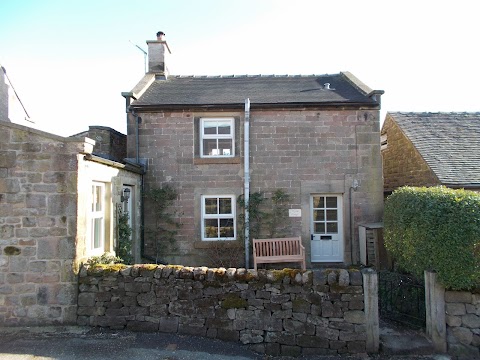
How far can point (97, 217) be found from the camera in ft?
23.2

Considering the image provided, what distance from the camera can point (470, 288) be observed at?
5.38 m

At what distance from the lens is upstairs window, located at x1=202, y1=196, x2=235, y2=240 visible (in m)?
10.2

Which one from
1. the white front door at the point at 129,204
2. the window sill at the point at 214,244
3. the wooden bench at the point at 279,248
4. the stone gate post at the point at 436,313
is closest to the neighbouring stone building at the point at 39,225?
the white front door at the point at 129,204

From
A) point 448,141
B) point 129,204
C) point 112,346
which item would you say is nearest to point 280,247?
point 129,204

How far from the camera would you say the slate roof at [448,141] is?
34.2 ft

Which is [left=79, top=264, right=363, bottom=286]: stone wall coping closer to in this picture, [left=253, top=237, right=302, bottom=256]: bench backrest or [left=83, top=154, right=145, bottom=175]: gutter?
[left=83, top=154, right=145, bottom=175]: gutter

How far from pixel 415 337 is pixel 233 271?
3.41 m

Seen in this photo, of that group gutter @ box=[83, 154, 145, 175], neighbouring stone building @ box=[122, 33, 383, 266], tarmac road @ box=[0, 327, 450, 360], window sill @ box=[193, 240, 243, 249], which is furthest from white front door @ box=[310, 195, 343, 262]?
gutter @ box=[83, 154, 145, 175]

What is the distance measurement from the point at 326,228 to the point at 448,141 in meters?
6.07

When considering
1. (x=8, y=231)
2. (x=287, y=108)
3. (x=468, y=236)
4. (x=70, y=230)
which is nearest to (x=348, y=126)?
(x=287, y=108)

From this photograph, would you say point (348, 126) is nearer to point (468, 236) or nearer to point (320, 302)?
point (468, 236)

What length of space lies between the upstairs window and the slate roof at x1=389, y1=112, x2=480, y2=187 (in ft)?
22.0

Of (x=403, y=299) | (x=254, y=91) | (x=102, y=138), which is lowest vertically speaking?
(x=403, y=299)

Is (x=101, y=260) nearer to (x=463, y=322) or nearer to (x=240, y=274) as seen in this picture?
(x=240, y=274)
